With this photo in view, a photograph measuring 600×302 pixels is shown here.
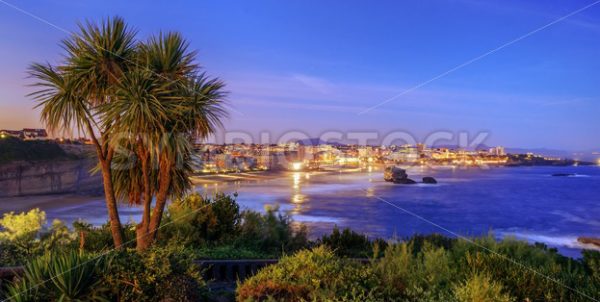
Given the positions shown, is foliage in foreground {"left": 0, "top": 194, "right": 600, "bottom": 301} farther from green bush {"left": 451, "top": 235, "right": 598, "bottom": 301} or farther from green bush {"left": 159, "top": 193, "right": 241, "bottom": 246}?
green bush {"left": 159, "top": 193, "right": 241, "bottom": 246}

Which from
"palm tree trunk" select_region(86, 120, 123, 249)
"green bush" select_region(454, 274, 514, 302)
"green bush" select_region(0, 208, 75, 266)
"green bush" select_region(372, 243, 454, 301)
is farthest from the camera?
"green bush" select_region(0, 208, 75, 266)

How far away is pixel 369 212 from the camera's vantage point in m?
42.9

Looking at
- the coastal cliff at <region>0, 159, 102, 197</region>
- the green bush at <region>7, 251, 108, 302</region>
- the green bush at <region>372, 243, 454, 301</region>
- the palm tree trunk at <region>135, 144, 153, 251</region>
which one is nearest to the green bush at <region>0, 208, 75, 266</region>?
the palm tree trunk at <region>135, 144, 153, 251</region>

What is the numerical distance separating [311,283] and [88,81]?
618 centimetres

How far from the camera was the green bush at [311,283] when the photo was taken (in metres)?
4.16

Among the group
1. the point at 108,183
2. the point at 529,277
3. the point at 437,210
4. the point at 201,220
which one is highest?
the point at 108,183

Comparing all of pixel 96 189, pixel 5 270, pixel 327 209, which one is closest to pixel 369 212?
pixel 327 209

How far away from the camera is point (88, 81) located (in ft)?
27.7

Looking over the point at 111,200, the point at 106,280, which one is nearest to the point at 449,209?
the point at 111,200

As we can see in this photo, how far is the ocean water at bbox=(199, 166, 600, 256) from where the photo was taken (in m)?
34.6

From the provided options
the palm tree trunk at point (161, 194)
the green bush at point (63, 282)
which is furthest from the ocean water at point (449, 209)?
the green bush at point (63, 282)

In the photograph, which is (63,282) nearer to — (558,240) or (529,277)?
(529,277)

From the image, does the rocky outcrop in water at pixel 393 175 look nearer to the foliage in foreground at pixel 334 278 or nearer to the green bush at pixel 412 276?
the foliage in foreground at pixel 334 278

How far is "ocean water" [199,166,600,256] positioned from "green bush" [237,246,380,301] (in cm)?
1857
